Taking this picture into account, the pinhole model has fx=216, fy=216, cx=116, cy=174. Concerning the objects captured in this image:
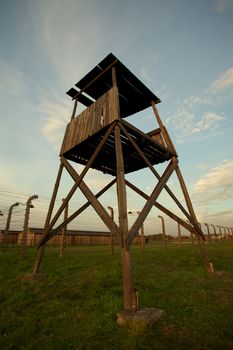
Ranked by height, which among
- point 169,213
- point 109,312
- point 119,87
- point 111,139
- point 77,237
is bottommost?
point 109,312

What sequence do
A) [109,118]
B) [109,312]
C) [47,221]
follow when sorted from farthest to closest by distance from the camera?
[47,221] < [109,118] < [109,312]

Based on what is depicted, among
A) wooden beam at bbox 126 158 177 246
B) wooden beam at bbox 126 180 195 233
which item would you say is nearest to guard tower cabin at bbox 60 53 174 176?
wooden beam at bbox 126 158 177 246

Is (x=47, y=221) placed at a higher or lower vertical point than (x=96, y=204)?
lower

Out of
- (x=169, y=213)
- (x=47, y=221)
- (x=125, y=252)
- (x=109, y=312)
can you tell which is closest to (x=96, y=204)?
(x=125, y=252)

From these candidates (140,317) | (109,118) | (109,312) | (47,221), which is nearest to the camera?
(140,317)

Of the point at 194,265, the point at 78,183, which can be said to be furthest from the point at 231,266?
the point at 78,183

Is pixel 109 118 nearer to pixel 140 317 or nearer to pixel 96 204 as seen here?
pixel 96 204

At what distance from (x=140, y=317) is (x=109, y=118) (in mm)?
4882

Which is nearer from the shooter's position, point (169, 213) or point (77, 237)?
point (169, 213)

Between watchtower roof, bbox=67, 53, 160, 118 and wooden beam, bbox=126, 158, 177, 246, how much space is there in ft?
9.25

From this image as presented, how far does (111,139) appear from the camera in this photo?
24.8 feet

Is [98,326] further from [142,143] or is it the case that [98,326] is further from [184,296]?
[142,143]

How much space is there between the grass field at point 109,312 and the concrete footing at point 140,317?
0.32 feet

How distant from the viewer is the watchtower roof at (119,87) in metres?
7.57
